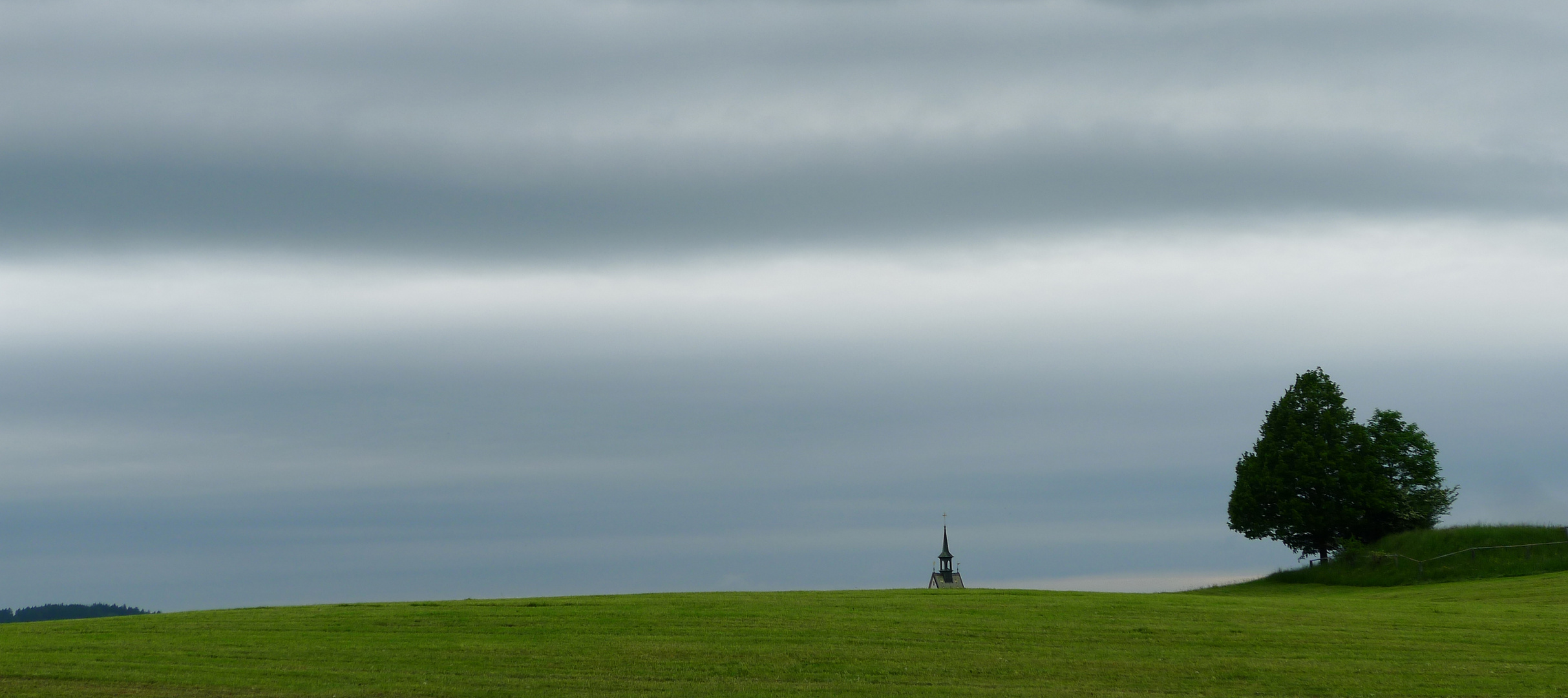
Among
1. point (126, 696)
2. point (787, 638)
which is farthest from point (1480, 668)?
point (126, 696)

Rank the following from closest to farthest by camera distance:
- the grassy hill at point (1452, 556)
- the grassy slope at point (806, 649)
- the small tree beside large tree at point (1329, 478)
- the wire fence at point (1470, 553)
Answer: the grassy slope at point (806, 649) → the grassy hill at point (1452, 556) → the wire fence at point (1470, 553) → the small tree beside large tree at point (1329, 478)

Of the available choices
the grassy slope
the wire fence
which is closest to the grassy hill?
the wire fence

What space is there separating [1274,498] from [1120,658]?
4809cm

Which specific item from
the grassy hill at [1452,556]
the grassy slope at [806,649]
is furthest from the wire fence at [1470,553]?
the grassy slope at [806,649]

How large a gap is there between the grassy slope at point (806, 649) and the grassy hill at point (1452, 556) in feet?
65.2

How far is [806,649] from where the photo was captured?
3700 centimetres

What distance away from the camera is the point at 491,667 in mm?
34406

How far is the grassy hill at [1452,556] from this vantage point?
2692 inches

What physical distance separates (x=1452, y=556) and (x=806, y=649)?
49.9m

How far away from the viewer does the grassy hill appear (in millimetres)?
68375

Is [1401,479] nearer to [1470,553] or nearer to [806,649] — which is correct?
→ [1470,553]

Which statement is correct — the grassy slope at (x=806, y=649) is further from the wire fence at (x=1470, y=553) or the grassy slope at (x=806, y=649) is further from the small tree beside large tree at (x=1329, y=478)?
the small tree beside large tree at (x=1329, y=478)

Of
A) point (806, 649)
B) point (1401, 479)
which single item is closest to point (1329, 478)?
point (1401, 479)

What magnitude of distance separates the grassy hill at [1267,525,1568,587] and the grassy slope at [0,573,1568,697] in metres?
19.9
